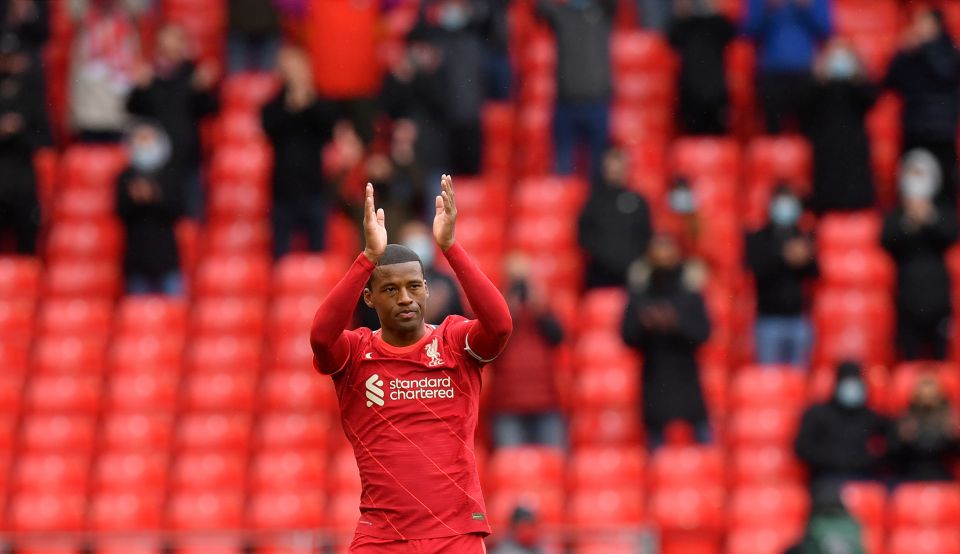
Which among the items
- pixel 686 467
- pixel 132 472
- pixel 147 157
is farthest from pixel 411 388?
pixel 147 157

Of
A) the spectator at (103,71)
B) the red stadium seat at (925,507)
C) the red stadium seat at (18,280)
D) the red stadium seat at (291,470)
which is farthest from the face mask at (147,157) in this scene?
the red stadium seat at (925,507)

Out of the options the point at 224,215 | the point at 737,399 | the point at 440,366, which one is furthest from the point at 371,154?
the point at 440,366

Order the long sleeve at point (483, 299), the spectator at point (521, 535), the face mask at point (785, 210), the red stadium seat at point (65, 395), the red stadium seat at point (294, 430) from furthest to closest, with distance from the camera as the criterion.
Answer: the red stadium seat at point (65, 395) → the face mask at point (785, 210) → the red stadium seat at point (294, 430) → the spectator at point (521, 535) → the long sleeve at point (483, 299)

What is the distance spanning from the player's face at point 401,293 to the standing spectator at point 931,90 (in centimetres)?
1028

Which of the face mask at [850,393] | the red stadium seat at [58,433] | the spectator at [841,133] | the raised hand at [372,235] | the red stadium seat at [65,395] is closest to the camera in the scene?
the raised hand at [372,235]

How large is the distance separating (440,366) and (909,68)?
10697 millimetres

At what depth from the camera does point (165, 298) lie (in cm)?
1770

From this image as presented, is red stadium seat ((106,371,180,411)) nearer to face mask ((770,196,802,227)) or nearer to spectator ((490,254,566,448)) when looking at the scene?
spectator ((490,254,566,448))

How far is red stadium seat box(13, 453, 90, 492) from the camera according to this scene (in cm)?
1634

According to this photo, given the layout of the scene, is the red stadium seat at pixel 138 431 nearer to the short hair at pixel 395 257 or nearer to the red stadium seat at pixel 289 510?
the red stadium seat at pixel 289 510

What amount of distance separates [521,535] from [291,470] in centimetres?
282

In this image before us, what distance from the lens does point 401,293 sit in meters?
8.09

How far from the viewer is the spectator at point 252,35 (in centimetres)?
1948

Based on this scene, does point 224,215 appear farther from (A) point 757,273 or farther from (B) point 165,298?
(A) point 757,273
